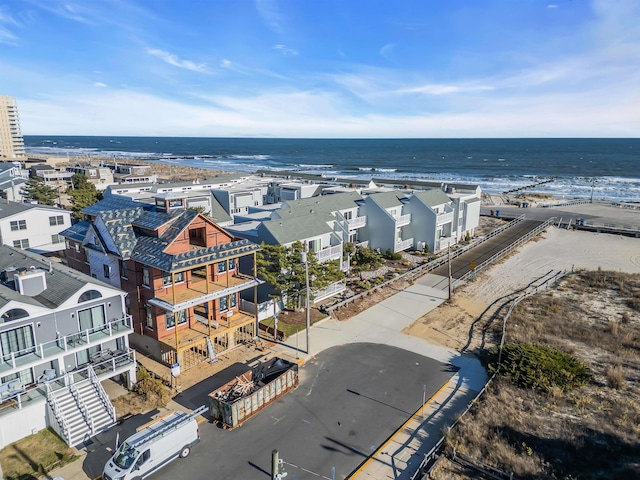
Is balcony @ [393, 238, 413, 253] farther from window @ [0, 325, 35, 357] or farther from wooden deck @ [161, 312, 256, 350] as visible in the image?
window @ [0, 325, 35, 357]

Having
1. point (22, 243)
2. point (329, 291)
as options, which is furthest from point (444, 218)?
point (22, 243)

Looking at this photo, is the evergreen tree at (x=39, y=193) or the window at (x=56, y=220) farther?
the evergreen tree at (x=39, y=193)

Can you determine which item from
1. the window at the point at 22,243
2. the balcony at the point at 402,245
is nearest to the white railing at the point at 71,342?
the window at the point at 22,243

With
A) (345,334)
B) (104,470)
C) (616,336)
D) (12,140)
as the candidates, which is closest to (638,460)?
(616,336)

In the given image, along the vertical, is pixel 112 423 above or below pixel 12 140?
below

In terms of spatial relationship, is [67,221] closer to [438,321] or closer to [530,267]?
[438,321]

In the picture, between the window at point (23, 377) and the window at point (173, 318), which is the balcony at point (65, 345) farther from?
the window at point (173, 318)
